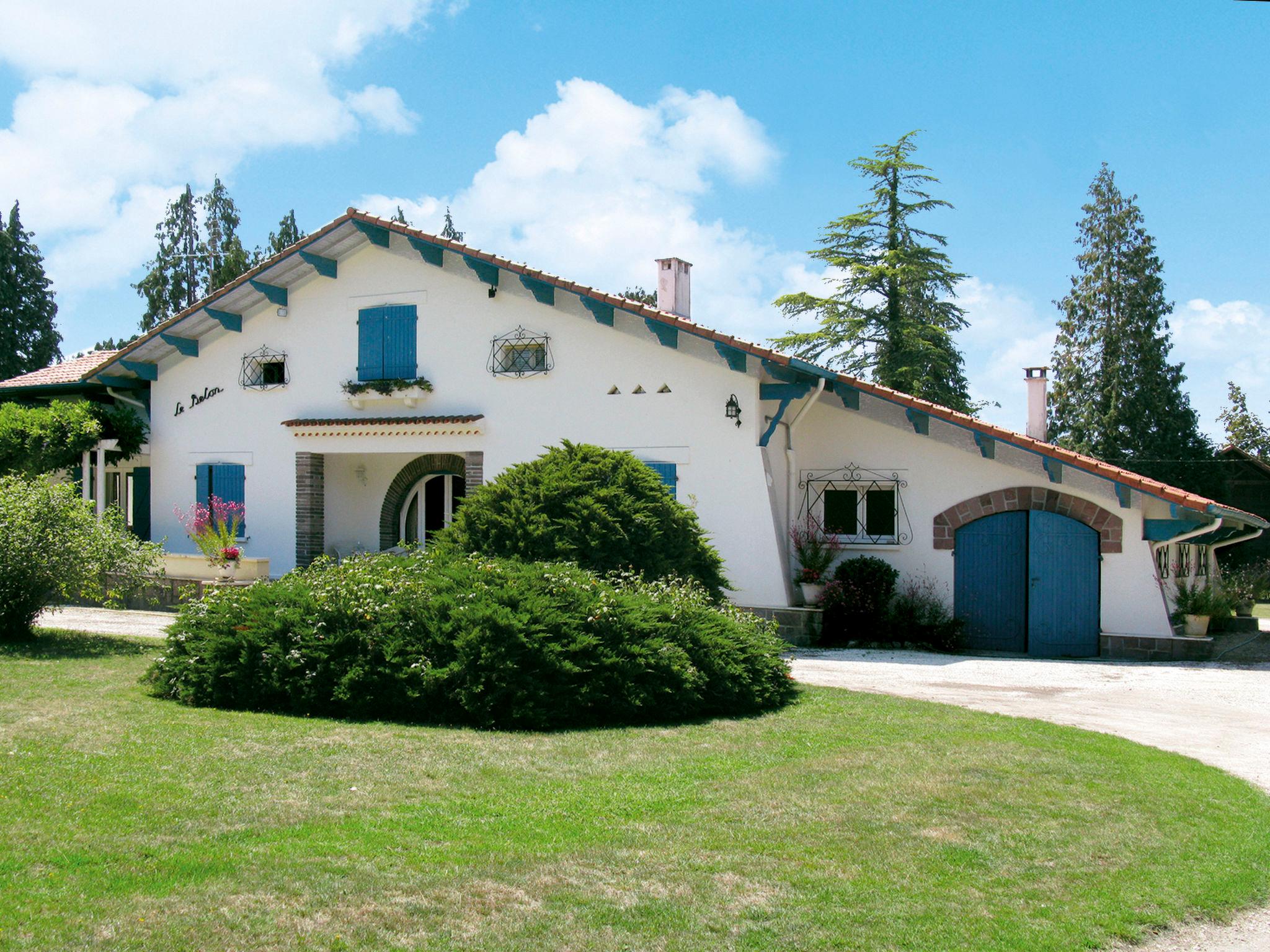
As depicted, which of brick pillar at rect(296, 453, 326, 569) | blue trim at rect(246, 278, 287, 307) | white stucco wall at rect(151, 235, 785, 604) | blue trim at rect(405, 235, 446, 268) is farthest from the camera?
brick pillar at rect(296, 453, 326, 569)

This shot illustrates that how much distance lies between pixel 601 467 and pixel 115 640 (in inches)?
232

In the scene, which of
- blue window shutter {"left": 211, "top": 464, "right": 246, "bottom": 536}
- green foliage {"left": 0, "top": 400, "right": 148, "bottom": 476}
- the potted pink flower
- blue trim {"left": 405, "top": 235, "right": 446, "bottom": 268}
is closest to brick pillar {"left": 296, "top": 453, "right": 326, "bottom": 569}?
the potted pink flower

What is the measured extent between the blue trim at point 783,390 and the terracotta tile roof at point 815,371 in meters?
0.28

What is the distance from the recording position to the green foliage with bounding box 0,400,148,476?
17641 mm

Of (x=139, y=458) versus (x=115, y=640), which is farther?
(x=139, y=458)

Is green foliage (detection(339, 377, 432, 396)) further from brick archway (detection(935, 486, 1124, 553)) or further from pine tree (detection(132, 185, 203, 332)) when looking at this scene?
pine tree (detection(132, 185, 203, 332))

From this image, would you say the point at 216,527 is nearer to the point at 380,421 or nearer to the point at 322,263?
the point at 380,421

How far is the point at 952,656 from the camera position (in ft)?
45.2

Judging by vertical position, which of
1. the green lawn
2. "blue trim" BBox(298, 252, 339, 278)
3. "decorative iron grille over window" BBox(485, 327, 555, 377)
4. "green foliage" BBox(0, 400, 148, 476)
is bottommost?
the green lawn

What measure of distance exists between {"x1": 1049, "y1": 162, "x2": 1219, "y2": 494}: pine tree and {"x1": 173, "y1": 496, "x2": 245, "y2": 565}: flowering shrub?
2530 cm

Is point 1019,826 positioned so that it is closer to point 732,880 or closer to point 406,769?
point 732,880

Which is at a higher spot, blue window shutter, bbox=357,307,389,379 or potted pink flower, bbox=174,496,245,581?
blue window shutter, bbox=357,307,389,379

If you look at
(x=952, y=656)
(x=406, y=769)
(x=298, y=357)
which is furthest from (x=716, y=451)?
(x=406, y=769)

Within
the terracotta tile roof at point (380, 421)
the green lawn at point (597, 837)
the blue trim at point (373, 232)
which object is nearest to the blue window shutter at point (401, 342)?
the terracotta tile roof at point (380, 421)
